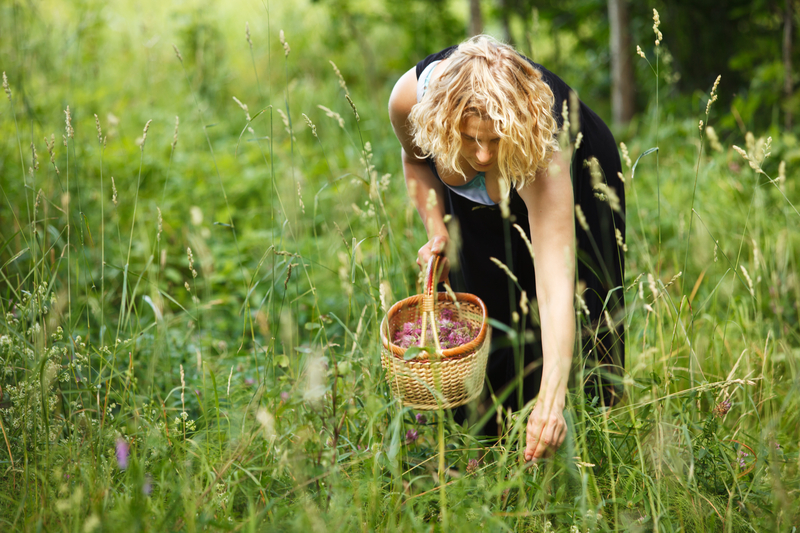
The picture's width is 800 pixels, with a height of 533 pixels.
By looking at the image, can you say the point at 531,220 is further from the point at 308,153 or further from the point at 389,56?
the point at 389,56

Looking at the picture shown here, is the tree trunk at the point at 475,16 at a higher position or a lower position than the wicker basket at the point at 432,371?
higher

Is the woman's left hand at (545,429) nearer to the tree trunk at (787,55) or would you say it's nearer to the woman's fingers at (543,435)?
the woman's fingers at (543,435)

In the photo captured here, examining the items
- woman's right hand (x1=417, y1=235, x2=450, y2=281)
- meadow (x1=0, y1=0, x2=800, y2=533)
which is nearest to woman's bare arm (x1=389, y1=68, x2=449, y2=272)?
woman's right hand (x1=417, y1=235, x2=450, y2=281)

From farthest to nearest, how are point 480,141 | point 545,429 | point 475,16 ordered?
point 475,16
point 480,141
point 545,429

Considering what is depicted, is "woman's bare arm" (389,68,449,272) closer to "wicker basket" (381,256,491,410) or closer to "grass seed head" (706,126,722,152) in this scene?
"wicker basket" (381,256,491,410)

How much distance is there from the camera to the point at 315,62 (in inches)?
226

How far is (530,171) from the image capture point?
4.46ft

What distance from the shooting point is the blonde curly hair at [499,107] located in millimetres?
1295

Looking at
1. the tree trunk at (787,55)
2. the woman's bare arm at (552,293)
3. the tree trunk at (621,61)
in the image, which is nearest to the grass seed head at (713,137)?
the woman's bare arm at (552,293)

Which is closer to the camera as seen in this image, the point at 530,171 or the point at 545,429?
the point at 545,429

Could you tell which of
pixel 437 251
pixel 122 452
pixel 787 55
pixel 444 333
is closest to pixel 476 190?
pixel 437 251

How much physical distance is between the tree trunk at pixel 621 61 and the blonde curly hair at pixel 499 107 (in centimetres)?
309

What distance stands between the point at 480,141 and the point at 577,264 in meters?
0.53

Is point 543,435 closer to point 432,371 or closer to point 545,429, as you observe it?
point 545,429
